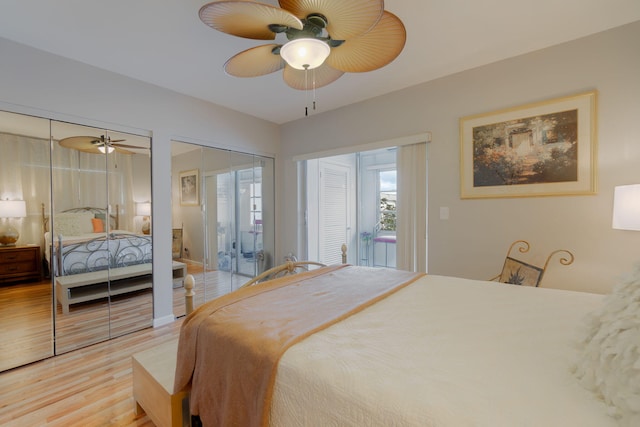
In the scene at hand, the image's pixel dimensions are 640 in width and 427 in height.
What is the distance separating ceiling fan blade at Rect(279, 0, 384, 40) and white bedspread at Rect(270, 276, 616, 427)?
136cm

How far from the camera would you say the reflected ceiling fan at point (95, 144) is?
2.48m

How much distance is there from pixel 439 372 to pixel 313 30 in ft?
5.14

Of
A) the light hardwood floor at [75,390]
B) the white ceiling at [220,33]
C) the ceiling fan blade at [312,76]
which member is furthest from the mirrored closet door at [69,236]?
the ceiling fan blade at [312,76]

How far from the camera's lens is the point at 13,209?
87.2 inches

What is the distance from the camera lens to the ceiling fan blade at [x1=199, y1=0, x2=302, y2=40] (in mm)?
1183

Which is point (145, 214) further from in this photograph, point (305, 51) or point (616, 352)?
point (616, 352)

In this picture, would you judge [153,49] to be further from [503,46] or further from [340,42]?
[503,46]

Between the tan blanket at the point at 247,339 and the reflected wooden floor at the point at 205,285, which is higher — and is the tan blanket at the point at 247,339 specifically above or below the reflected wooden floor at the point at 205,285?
above

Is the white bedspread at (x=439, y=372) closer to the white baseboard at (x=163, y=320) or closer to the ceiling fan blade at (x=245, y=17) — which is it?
the ceiling fan blade at (x=245, y=17)

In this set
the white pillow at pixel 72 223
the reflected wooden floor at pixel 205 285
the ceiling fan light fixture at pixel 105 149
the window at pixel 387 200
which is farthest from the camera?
the window at pixel 387 200

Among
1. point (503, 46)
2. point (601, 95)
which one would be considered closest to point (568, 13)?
point (503, 46)

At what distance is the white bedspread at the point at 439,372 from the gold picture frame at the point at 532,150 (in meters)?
1.34

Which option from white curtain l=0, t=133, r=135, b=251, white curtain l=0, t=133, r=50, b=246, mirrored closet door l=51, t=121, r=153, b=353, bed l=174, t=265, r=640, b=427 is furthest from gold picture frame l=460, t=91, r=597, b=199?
white curtain l=0, t=133, r=50, b=246

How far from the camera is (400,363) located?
895 mm
